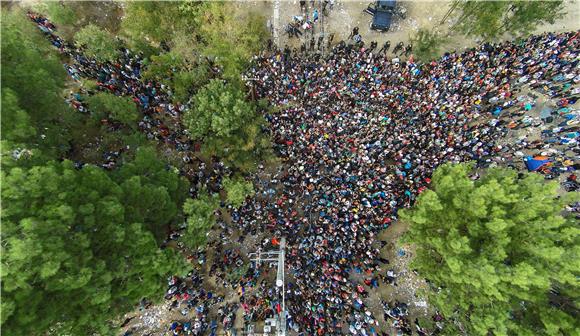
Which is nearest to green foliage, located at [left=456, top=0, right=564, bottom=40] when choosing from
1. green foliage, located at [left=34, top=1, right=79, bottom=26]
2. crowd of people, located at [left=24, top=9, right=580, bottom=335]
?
crowd of people, located at [left=24, top=9, right=580, bottom=335]

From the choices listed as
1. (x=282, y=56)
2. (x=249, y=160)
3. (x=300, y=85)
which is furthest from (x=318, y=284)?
(x=282, y=56)

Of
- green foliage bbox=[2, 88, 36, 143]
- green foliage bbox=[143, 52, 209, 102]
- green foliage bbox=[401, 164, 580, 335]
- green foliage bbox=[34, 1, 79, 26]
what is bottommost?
green foliage bbox=[401, 164, 580, 335]

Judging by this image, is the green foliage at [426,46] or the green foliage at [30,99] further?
the green foliage at [426,46]

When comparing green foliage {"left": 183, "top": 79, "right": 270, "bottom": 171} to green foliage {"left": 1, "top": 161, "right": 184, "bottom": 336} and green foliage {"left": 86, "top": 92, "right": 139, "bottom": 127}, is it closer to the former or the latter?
green foliage {"left": 86, "top": 92, "right": 139, "bottom": 127}

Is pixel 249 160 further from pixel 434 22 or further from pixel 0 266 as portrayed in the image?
pixel 434 22

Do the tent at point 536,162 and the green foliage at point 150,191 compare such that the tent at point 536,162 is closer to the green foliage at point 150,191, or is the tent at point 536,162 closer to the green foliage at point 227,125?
the green foliage at point 227,125

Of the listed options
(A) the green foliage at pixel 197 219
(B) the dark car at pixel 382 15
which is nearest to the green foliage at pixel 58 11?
(A) the green foliage at pixel 197 219
